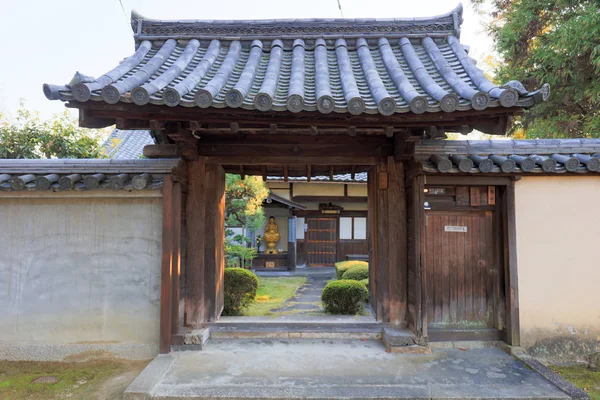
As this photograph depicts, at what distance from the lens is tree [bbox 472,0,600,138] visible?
29.6ft

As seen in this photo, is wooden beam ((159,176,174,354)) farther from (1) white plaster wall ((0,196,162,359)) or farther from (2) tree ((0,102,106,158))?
(2) tree ((0,102,106,158))

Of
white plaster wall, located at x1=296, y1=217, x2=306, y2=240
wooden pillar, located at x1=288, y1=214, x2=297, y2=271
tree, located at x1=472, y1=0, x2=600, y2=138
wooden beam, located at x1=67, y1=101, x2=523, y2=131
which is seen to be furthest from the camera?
white plaster wall, located at x1=296, y1=217, x2=306, y2=240

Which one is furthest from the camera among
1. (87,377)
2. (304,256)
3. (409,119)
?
(304,256)

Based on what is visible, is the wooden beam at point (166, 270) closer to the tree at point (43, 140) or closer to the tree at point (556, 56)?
the tree at point (43, 140)

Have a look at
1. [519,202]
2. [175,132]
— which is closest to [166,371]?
[175,132]

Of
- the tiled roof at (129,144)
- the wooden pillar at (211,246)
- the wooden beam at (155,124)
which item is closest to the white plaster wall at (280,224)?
the tiled roof at (129,144)

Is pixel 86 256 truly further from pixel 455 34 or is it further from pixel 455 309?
pixel 455 34

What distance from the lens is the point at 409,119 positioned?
13.6 ft

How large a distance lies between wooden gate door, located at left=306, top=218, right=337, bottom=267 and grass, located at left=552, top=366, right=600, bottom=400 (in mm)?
13412

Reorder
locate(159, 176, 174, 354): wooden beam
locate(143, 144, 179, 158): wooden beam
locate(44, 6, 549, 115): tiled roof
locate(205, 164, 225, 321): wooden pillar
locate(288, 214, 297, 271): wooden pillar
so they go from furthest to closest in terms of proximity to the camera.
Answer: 1. locate(288, 214, 297, 271): wooden pillar
2. locate(205, 164, 225, 321): wooden pillar
3. locate(143, 144, 179, 158): wooden beam
4. locate(159, 176, 174, 354): wooden beam
5. locate(44, 6, 549, 115): tiled roof

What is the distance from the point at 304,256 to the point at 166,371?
45.8 ft

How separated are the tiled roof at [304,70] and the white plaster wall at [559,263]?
86.4 inches

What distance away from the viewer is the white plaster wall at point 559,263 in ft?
17.3

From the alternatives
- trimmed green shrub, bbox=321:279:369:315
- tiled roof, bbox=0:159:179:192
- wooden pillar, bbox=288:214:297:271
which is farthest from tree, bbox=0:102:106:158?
wooden pillar, bbox=288:214:297:271
